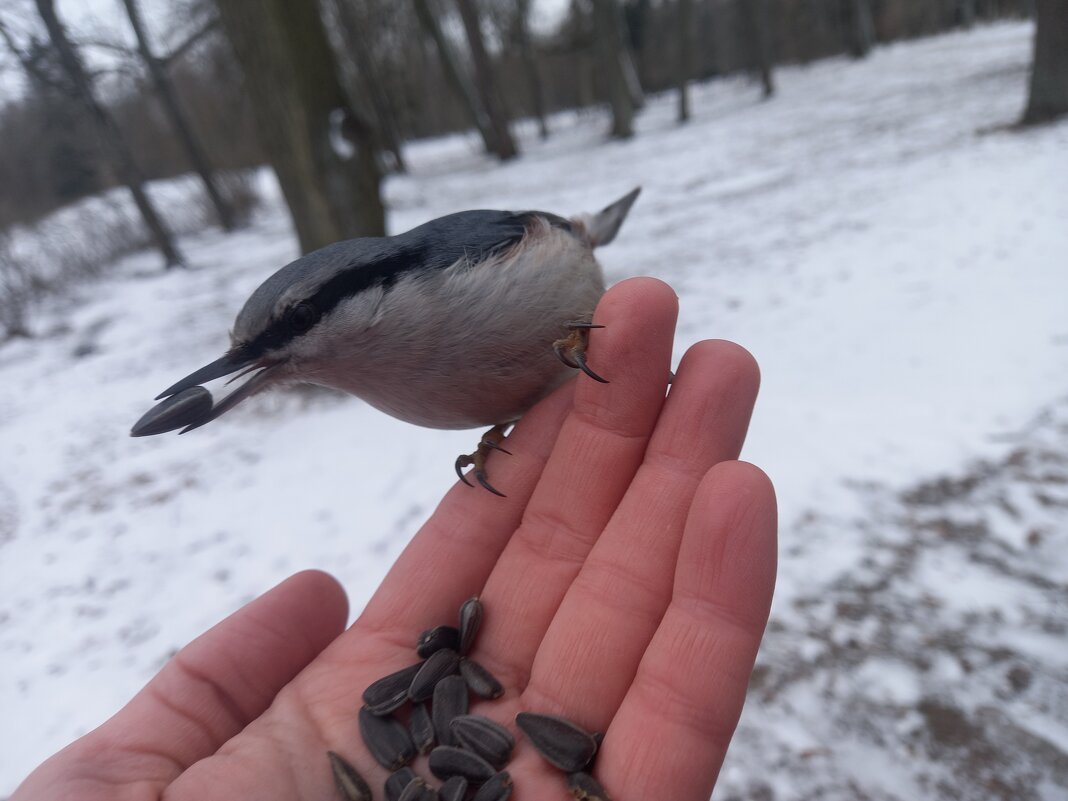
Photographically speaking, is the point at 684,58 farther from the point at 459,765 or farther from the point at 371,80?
the point at 459,765

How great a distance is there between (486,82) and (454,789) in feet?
47.0

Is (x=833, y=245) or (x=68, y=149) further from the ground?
(x=68, y=149)

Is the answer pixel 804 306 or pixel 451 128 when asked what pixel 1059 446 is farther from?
pixel 451 128

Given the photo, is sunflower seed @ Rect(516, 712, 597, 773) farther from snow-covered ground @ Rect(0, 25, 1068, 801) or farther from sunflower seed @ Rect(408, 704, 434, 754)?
snow-covered ground @ Rect(0, 25, 1068, 801)

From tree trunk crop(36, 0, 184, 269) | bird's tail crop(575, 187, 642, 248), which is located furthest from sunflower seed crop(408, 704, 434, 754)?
tree trunk crop(36, 0, 184, 269)

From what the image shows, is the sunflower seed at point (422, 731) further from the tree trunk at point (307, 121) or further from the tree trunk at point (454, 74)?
the tree trunk at point (454, 74)

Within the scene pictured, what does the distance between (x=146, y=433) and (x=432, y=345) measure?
518mm

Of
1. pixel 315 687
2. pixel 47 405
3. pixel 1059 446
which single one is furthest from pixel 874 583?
pixel 47 405

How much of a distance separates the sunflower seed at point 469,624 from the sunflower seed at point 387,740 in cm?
20

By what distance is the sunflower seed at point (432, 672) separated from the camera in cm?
129

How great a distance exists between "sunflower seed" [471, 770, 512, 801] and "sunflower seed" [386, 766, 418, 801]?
5.3 inches

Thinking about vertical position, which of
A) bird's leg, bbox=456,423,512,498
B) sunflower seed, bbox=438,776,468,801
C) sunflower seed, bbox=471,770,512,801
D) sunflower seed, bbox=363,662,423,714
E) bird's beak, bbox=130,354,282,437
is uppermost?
bird's beak, bbox=130,354,282,437

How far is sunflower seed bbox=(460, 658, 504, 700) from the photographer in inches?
51.6

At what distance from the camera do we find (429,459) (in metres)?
3.14
